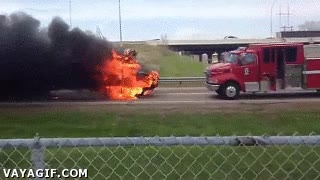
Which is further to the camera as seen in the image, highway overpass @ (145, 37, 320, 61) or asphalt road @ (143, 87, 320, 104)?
highway overpass @ (145, 37, 320, 61)

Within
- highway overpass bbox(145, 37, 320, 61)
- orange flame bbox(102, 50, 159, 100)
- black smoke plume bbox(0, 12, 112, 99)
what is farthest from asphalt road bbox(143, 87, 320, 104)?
highway overpass bbox(145, 37, 320, 61)

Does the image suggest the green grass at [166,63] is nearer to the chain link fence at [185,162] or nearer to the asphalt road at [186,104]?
the asphalt road at [186,104]

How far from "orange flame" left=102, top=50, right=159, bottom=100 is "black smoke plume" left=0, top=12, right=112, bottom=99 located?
0.46m

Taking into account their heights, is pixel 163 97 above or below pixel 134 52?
below

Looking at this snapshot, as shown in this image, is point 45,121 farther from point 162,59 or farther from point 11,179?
point 162,59

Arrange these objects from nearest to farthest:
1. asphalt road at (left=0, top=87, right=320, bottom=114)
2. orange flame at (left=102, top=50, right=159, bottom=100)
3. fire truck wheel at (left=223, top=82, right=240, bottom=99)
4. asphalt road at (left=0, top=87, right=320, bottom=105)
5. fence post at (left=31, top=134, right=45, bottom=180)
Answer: fence post at (left=31, top=134, right=45, bottom=180)
asphalt road at (left=0, top=87, right=320, bottom=114)
asphalt road at (left=0, top=87, right=320, bottom=105)
fire truck wheel at (left=223, top=82, right=240, bottom=99)
orange flame at (left=102, top=50, right=159, bottom=100)

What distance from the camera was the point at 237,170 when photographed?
7.05 m

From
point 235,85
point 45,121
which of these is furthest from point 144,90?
point 45,121

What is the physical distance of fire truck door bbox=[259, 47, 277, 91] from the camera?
21125 millimetres

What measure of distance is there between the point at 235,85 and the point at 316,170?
14.1m

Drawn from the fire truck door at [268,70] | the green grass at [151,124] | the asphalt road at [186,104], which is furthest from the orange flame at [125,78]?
the green grass at [151,124]

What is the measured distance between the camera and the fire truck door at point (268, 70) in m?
21.1

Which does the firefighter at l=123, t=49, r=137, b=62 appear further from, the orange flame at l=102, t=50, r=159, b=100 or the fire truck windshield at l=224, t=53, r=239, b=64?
the fire truck windshield at l=224, t=53, r=239, b=64

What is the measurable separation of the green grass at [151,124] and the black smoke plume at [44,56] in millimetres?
6956
